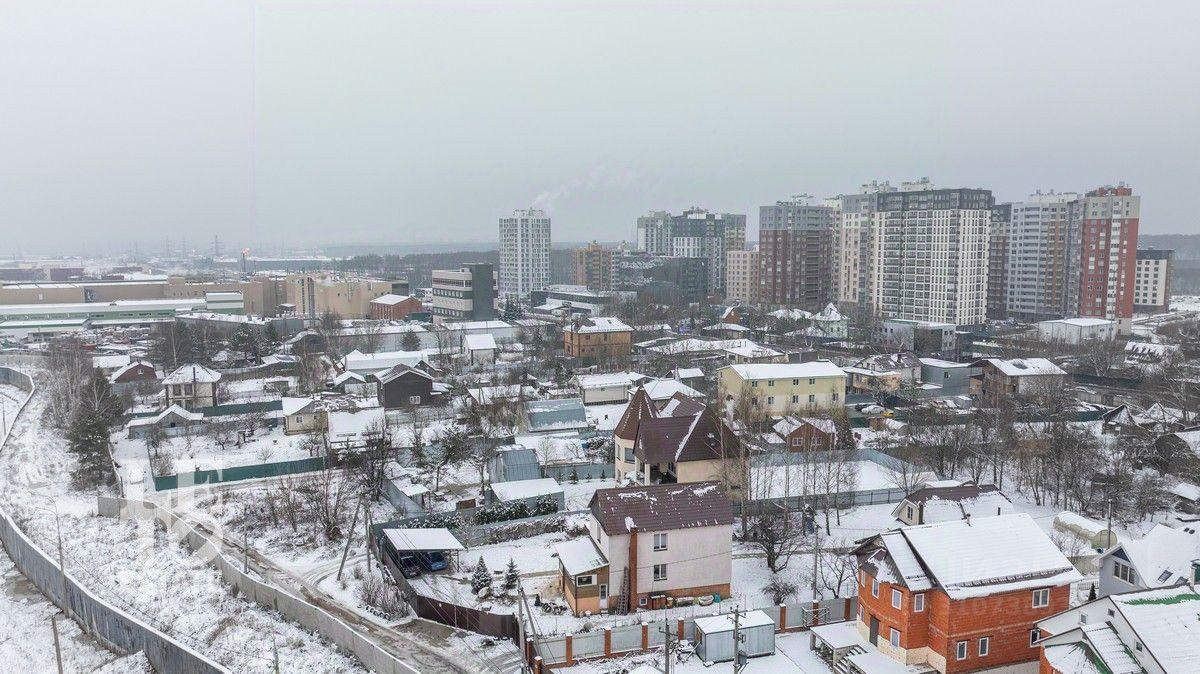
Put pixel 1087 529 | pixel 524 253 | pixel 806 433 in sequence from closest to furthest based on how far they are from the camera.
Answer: pixel 1087 529, pixel 806 433, pixel 524 253

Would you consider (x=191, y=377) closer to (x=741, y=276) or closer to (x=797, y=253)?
(x=797, y=253)

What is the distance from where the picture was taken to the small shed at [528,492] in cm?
→ 1161

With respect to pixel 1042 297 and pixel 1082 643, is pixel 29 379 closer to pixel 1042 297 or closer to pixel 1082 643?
pixel 1082 643

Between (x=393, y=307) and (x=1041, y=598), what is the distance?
104ft

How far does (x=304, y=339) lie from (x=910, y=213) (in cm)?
2217

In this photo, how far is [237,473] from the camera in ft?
44.2

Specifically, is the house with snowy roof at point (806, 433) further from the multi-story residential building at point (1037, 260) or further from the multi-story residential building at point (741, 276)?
the multi-story residential building at point (741, 276)

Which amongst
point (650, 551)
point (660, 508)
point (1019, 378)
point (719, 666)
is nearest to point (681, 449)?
point (660, 508)

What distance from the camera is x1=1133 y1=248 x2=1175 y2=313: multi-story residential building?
38375 millimetres

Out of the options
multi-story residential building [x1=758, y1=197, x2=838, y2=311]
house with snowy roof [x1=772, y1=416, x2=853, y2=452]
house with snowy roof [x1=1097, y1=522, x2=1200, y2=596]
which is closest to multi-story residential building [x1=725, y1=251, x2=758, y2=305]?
multi-story residential building [x1=758, y1=197, x2=838, y2=311]

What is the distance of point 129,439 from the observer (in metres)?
16.2

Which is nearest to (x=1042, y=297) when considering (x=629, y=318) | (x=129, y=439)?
(x=629, y=318)

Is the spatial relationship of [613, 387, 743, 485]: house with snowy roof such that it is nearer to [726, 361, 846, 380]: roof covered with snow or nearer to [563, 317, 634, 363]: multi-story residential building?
[726, 361, 846, 380]: roof covered with snow

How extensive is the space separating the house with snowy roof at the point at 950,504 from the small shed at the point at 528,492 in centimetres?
460
